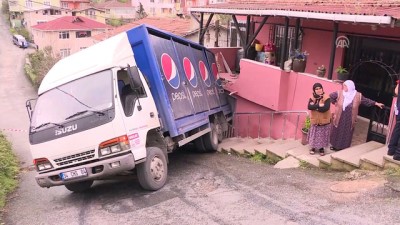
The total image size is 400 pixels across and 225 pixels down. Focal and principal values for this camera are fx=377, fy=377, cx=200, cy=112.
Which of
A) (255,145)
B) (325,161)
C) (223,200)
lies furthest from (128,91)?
(255,145)

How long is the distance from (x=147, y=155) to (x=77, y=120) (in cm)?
134

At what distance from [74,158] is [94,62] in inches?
67.5

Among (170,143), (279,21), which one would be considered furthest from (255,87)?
(170,143)

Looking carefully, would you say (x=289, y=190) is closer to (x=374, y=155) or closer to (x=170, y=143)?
(x=374, y=155)

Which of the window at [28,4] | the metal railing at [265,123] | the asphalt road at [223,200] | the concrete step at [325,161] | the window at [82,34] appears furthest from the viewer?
the window at [28,4]

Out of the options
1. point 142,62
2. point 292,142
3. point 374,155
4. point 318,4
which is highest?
point 318,4

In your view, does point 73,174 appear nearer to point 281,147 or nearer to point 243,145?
point 281,147

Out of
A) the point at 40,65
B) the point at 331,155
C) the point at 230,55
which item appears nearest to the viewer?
the point at 331,155

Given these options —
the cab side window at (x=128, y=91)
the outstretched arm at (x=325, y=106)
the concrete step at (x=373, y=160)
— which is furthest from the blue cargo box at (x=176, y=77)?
the concrete step at (x=373, y=160)

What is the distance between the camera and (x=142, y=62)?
725 cm

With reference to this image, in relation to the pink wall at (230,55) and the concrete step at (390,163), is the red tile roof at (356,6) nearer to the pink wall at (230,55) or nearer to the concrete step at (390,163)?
the concrete step at (390,163)

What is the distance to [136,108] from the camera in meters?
6.50

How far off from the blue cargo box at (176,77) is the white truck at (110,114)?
0.02 metres

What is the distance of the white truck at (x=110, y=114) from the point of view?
20.1 feet
